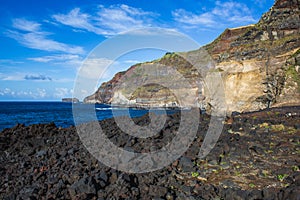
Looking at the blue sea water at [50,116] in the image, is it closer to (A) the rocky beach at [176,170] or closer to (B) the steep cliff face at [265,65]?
(B) the steep cliff face at [265,65]

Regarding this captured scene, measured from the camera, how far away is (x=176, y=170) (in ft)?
27.0

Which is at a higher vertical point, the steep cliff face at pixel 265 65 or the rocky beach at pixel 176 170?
the steep cliff face at pixel 265 65

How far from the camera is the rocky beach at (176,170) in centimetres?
673

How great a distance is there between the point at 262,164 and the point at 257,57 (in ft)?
102

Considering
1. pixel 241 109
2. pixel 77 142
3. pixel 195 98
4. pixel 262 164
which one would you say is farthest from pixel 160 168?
pixel 195 98

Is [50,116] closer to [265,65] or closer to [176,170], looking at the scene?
[265,65]

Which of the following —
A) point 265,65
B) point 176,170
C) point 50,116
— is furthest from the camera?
point 50,116

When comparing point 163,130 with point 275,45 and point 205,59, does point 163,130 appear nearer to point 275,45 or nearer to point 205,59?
point 275,45

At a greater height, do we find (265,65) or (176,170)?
(265,65)

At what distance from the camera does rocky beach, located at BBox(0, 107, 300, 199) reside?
6.73 meters

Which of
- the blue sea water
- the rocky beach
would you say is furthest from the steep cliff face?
the rocky beach

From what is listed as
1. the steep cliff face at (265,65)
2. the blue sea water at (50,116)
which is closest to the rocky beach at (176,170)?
the steep cliff face at (265,65)

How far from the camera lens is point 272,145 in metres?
10.4

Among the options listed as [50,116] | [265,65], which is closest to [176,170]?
[265,65]
